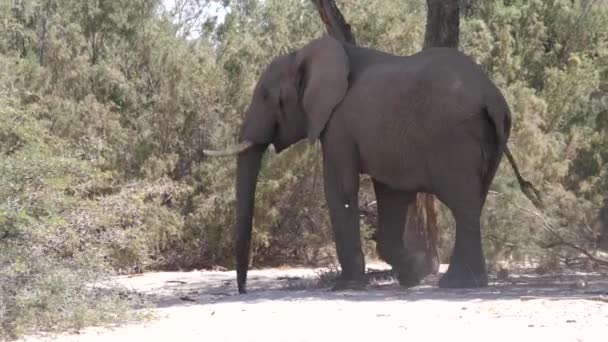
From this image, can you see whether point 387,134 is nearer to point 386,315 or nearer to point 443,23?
point 443,23

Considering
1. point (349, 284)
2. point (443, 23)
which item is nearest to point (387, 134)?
point (349, 284)

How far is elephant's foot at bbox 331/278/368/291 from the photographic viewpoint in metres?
12.6

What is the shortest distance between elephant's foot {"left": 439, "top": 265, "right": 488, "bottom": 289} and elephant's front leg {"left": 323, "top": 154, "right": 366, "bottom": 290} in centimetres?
100

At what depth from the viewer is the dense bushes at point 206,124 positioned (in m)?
Answer: 14.8

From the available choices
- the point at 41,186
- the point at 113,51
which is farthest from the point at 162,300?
the point at 113,51

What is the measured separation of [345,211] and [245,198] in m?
1.32

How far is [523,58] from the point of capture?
2578cm

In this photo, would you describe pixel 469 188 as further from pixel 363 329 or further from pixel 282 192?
pixel 282 192

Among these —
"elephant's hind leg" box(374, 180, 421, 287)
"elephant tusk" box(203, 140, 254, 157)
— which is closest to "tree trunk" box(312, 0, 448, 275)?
"elephant's hind leg" box(374, 180, 421, 287)

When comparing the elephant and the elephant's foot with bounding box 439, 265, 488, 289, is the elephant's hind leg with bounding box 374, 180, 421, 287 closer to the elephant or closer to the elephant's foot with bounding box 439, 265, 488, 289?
the elephant

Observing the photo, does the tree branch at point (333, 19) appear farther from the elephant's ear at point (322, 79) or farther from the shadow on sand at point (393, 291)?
the shadow on sand at point (393, 291)

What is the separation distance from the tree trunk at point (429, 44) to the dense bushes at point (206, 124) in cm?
82

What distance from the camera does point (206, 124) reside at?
18.4 m

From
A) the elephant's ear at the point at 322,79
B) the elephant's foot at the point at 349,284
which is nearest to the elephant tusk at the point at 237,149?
the elephant's ear at the point at 322,79
